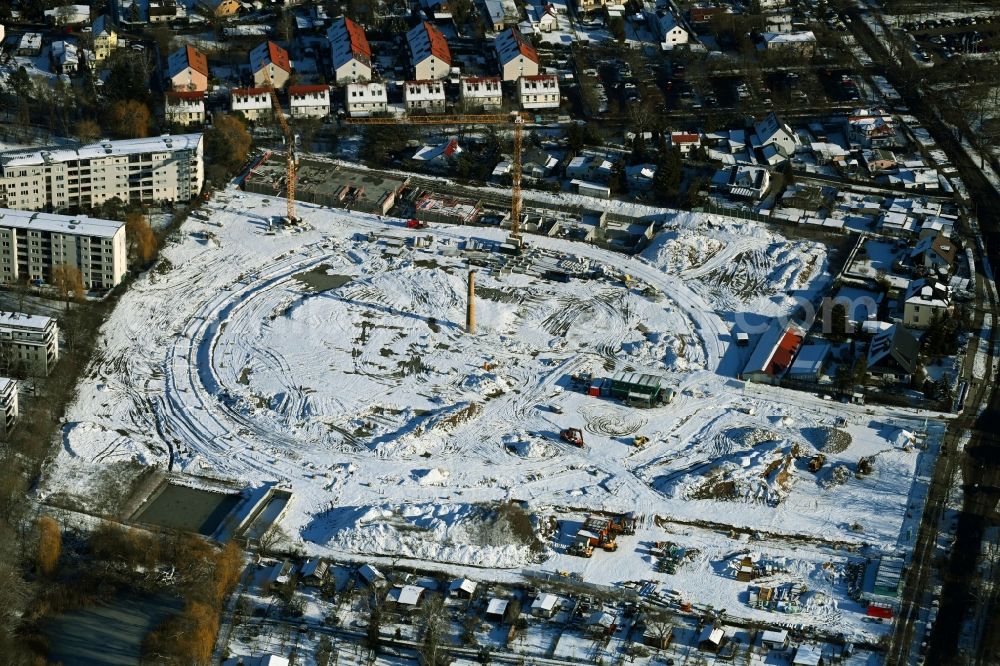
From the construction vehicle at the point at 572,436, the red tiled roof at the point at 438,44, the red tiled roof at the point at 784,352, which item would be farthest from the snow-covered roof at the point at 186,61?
the red tiled roof at the point at 784,352

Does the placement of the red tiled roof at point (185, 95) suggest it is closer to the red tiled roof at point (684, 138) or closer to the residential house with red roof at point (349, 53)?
the residential house with red roof at point (349, 53)

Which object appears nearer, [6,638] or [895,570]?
[6,638]

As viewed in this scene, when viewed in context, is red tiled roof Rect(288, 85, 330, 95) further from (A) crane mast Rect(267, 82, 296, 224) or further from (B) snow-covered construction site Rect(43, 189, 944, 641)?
(B) snow-covered construction site Rect(43, 189, 944, 641)

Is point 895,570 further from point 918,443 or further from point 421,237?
point 421,237

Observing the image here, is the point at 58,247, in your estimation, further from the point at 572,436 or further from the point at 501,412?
the point at 572,436

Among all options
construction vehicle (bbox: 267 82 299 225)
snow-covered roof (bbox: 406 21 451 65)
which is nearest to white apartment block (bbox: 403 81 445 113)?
snow-covered roof (bbox: 406 21 451 65)

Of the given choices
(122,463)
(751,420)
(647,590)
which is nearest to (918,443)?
(751,420)
